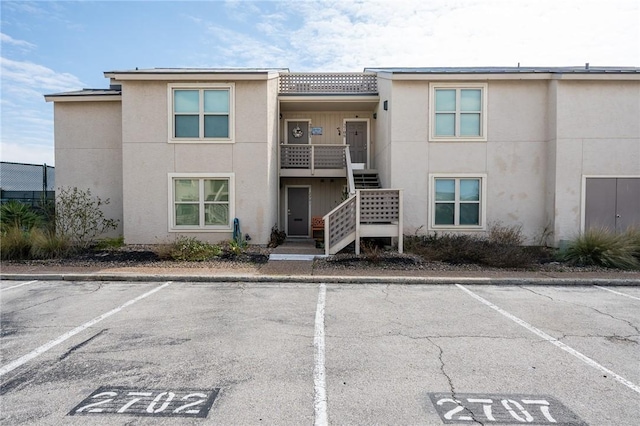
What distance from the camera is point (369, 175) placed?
1555 centimetres

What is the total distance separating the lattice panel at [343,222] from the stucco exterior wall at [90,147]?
8.78 metres

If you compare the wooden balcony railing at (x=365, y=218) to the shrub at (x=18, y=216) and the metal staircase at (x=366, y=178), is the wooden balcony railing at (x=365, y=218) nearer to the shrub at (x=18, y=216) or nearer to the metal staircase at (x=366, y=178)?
the metal staircase at (x=366, y=178)

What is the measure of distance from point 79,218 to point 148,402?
1194cm

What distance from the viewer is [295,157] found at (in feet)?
52.0

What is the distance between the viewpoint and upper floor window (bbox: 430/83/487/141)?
1309cm

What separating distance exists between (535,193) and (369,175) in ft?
20.3

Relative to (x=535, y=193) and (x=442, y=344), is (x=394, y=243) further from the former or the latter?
(x=442, y=344)

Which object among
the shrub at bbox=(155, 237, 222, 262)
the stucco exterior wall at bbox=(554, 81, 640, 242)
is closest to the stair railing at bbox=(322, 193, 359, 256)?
the shrub at bbox=(155, 237, 222, 262)

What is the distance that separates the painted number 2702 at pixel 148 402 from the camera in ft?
10.7

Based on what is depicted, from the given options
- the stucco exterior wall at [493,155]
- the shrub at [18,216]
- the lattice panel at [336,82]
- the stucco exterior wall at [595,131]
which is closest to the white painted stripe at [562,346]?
the stucco exterior wall at [493,155]

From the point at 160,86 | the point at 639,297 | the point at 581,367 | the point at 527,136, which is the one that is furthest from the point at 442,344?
the point at 160,86

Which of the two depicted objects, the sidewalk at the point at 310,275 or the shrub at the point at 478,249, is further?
the shrub at the point at 478,249

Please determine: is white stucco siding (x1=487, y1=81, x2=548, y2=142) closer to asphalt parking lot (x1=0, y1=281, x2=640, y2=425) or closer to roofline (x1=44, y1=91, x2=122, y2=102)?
asphalt parking lot (x1=0, y1=281, x2=640, y2=425)

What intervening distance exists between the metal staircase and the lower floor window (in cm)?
251
